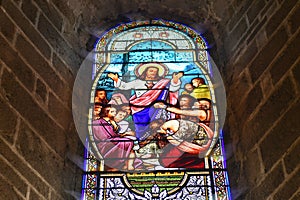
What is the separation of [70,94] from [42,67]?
44 centimetres

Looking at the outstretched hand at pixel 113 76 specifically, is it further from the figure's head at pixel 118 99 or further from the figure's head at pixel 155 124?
the figure's head at pixel 155 124

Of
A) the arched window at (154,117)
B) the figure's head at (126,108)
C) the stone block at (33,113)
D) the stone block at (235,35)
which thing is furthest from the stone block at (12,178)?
the stone block at (235,35)

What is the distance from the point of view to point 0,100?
359 centimetres

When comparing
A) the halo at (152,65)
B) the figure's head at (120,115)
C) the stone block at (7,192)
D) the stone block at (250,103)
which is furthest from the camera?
the halo at (152,65)

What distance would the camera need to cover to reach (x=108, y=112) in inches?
192

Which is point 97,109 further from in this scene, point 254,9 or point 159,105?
point 254,9

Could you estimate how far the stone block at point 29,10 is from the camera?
4301mm

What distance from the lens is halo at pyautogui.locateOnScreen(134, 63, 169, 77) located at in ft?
17.1

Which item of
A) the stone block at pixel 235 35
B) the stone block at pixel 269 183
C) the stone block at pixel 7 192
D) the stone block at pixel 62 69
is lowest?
the stone block at pixel 7 192

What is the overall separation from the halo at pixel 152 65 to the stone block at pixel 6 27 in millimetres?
1472

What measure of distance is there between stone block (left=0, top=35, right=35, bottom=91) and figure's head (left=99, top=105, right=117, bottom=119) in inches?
35.6

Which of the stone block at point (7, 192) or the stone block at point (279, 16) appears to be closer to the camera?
the stone block at point (7, 192)

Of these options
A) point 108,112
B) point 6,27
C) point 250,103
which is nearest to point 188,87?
point 108,112

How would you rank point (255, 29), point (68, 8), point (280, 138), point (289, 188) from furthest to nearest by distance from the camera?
point (68, 8), point (255, 29), point (280, 138), point (289, 188)
